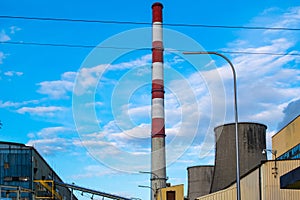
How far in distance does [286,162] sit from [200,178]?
2912cm

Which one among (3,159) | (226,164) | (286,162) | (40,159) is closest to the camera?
(286,162)

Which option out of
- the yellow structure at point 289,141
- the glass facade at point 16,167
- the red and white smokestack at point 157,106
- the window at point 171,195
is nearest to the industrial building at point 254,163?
the yellow structure at point 289,141

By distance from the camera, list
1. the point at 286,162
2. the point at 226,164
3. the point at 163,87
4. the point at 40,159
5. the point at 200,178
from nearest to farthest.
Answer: the point at 286,162, the point at 226,164, the point at 163,87, the point at 200,178, the point at 40,159

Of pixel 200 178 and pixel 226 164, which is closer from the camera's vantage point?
pixel 226 164

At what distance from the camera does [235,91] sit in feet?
78.5

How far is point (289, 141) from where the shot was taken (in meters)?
52.3

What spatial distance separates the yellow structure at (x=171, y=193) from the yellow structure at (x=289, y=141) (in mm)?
11578

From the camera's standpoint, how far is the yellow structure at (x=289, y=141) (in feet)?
160

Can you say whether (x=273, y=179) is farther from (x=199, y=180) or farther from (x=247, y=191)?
(x=199, y=180)

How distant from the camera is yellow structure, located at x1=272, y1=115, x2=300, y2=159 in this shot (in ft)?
160

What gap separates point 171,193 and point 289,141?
1620 cm

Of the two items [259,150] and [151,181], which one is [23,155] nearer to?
[151,181]

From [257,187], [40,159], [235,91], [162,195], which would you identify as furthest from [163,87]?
[235,91]

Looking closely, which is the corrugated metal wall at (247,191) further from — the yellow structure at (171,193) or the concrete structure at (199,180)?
the concrete structure at (199,180)
